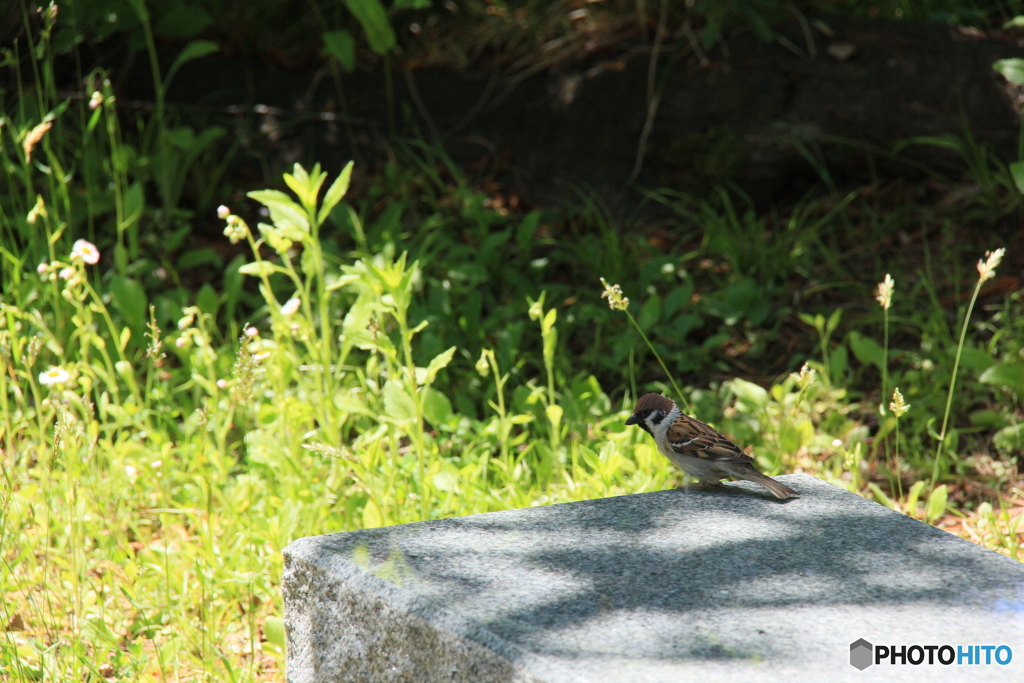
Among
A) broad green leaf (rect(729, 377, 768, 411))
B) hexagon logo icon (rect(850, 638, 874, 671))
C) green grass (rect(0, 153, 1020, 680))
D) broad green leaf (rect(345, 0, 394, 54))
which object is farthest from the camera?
broad green leaf (rect(345, 0, 394, 54))

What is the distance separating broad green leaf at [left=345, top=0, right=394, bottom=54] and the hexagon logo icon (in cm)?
361

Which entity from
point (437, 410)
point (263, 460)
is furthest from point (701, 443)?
point (263, 460)

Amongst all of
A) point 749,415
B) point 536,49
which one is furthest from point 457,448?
point 536,49

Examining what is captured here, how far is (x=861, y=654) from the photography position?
60.6 inches

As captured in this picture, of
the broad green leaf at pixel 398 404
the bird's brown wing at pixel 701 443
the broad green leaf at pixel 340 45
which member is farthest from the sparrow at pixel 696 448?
the broad green leaf at pixel 340 45

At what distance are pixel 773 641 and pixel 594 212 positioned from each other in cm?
321

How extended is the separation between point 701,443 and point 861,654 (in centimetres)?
79

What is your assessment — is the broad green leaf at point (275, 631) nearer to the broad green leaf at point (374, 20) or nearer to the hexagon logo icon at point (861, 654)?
the hexagon logo icon at point (861, 654)

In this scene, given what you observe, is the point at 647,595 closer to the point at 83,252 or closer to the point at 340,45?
the point at 83,252

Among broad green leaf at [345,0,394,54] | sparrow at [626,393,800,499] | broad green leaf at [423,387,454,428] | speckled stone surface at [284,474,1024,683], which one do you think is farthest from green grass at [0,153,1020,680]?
broad green leaf at [345,0,394,54]

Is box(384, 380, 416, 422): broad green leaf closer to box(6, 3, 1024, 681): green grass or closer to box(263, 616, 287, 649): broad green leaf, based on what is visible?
box(6, 3, 1024, 681): green grass

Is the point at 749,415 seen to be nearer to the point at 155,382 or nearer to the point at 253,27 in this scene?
the point at 155,382

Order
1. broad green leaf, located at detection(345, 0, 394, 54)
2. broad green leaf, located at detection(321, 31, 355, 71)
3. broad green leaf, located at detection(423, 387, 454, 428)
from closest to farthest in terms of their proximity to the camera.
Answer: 1. broad green leaf, located at detection(423, 387, 454, 428)
2. broad green leaf, located at detection(345, 0, 394, 54)
3. broad green leaf, located at detection(321, 31, 355, 71)

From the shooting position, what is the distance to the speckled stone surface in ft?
5.08
